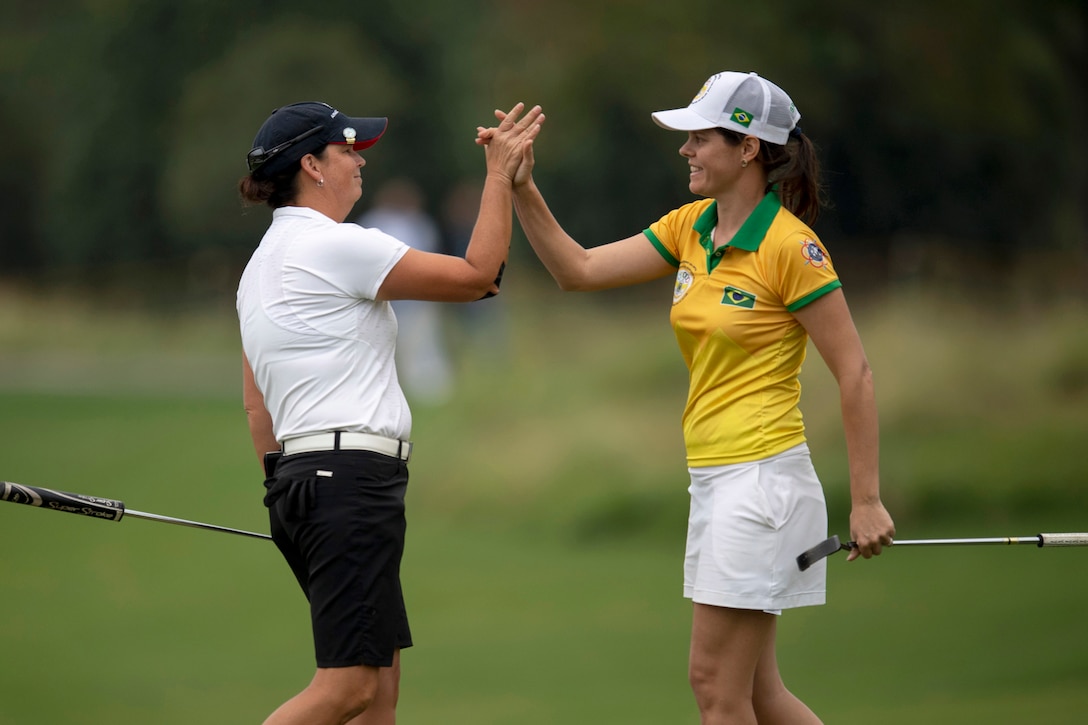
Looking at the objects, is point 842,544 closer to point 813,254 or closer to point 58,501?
point 813,254

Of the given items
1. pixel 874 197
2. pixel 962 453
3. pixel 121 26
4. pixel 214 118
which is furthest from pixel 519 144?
pixel 121 26

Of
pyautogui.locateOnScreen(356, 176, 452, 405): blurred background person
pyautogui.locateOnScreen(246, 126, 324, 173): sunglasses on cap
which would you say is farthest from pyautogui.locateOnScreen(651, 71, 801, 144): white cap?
pyautogui.locateOnScreen(356, 176, 452, 405): blurred background person

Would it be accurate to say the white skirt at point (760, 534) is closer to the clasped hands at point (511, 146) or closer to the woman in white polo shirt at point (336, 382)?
the woman in white polo shirt at point (336, 382)

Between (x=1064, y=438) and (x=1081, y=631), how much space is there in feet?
8.65

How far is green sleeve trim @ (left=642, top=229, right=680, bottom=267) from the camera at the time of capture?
425cm

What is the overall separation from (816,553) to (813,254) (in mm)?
753

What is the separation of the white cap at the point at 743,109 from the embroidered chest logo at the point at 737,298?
1.39ft

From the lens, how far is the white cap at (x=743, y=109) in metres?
3.92

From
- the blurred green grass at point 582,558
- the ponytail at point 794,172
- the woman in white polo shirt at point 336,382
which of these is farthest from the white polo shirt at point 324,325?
the blurred green grass at point 582,558

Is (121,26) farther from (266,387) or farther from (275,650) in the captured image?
(266,387)

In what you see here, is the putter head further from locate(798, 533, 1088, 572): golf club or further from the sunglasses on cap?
the sunglasses on cap

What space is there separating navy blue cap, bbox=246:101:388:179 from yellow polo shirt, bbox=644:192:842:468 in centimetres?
95

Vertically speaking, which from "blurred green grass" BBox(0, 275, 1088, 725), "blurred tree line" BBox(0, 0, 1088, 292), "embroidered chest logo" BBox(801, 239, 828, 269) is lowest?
"blurred green grass" BBox(0, 275, 1088, 725)

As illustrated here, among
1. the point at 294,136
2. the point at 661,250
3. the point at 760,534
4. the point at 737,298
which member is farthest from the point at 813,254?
the point at 294,136
